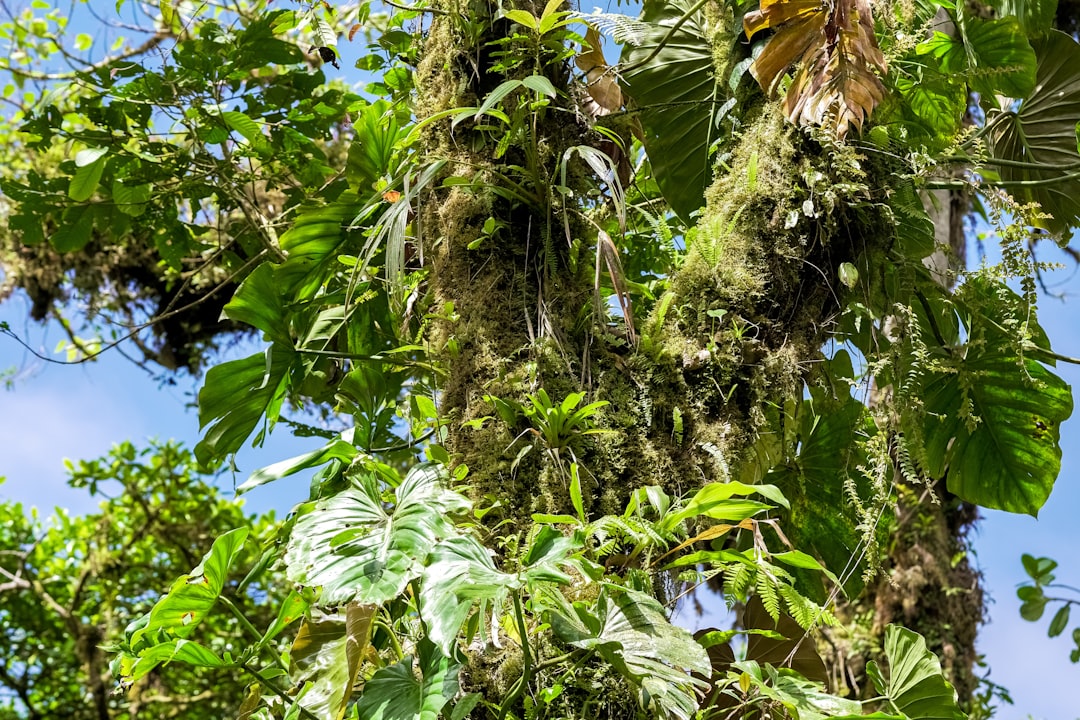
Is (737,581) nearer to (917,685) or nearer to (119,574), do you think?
(917,685)

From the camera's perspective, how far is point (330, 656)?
1.36 meters

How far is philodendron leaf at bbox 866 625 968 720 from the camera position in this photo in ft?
5.51

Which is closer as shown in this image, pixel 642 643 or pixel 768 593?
pixel 642 643

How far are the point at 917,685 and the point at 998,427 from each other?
30.8 inches

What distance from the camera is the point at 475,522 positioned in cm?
139

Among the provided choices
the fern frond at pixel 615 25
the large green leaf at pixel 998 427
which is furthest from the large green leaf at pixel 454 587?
the large green leaf at pixel 998 427

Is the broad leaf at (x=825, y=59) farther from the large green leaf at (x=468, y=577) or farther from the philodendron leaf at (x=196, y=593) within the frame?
the philodendron leaf at (x=196, y=593)

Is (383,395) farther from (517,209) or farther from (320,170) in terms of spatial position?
(320,170)

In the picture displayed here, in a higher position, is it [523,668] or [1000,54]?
[1000,54]

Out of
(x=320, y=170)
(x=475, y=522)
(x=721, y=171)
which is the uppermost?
(x=320, y=170)

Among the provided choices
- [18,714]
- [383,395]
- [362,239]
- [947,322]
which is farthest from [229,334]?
[947,322]

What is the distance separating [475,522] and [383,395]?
483mm

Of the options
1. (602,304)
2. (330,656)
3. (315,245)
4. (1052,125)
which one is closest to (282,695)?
(330,656)

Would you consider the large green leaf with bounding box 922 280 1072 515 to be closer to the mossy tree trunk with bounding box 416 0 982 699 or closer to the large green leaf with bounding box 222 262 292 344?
the mossy tree trunk with bounding box 416 0 982 699
